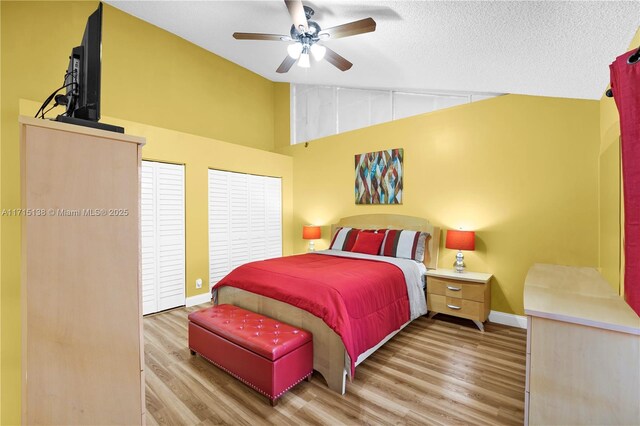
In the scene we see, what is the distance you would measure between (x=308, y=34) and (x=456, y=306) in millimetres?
2967

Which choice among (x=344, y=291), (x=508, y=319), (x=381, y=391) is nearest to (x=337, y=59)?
(x=344, y=291)

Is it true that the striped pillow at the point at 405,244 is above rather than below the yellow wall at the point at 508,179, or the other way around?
A: below

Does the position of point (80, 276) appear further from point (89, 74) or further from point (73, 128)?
point (89, 74)

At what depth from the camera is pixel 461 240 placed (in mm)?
3137

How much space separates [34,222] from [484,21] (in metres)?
2.08

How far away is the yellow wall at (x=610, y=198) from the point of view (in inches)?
78.2

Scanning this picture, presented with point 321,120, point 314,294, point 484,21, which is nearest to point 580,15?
point 484,21

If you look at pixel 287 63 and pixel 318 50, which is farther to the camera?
pixel 287 63

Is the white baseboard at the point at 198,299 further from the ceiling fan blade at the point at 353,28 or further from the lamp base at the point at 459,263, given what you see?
the ceiling fan blade at the point at 353,28

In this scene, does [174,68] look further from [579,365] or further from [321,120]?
[579,365]

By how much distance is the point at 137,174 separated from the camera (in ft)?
3.33

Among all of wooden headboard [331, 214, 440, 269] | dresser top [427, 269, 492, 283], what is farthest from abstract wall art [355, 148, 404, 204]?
dresser top [427, 269, 492, 283]

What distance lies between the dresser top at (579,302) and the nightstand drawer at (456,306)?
0.99m

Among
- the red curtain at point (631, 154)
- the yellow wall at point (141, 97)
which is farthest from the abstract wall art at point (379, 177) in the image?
the red curtain at point (631, 154)
